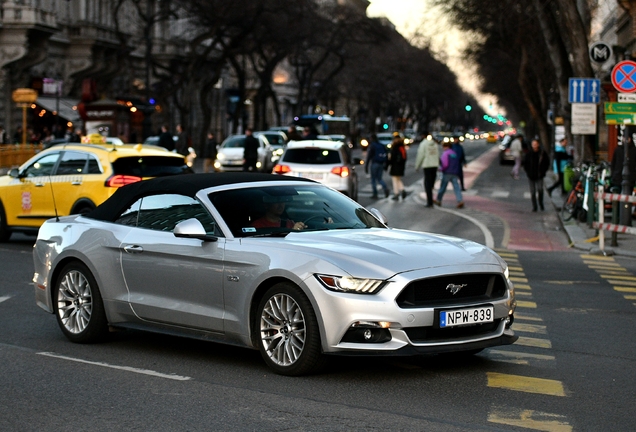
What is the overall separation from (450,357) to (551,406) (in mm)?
1669

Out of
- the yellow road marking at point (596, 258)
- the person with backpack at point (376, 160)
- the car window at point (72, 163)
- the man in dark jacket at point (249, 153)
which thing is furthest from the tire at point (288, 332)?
the man in dark jacket at point (249, 153)

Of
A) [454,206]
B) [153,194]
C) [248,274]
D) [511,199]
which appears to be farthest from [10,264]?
[511,199]

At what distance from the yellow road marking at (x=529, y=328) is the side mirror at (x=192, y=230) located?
331 cm

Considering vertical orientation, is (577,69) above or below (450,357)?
above

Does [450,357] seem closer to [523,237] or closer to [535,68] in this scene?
[523,237]

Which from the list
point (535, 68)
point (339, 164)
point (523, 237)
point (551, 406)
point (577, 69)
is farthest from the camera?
point (535, 68)

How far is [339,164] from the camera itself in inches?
1091

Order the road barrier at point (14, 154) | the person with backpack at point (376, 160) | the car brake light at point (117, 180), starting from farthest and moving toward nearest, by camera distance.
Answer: the road barrier at point (14, 154) → the person with backpack at point (376, 160) → the car brake light at point (117, 180)

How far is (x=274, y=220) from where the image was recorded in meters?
8.71

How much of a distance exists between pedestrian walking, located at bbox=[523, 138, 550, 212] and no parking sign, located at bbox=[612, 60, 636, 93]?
743cm

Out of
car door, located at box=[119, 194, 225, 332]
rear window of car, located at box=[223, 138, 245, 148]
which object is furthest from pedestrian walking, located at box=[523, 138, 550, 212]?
car door, located at box=[119, 194, 225, 332]

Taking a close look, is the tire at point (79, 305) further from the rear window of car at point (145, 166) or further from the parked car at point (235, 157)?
the parked car at point (235, 157)

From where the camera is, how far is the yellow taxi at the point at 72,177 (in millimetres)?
18062

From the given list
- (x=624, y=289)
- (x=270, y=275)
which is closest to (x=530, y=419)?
(x=270, y=275)
